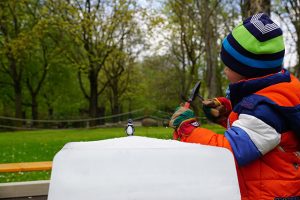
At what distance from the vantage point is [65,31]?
1239 inches

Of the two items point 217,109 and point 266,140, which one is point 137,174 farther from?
point 217,109

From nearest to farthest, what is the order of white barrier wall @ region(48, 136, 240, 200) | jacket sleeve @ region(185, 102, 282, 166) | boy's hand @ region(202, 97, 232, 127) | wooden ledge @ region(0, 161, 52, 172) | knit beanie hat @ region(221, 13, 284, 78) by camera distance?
white barrier wall @ region(48, 136, 240, 200)
jacket sleeve @ region(185, 102, 282, 166)
knit beanie hat @ region(221, 13, 284, 78)
boy's hand @ region(202, 97, 232, 127)
wooden ledge @ region(0, 161, 52, 172)

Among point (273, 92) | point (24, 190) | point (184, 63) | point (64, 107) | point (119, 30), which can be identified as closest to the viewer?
point (273, 92)

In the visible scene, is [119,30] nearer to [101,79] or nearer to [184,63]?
[184,63]

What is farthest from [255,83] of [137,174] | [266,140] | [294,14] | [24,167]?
[294,14]

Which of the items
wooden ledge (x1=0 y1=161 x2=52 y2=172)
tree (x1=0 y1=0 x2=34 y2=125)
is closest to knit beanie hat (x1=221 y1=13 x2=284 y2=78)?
wooden ledge (x1=0 y1=161 x2=52 y2=172)

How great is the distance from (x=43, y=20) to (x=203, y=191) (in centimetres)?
3034

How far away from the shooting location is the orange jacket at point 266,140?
158 centimetres

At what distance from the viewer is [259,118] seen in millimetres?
1594

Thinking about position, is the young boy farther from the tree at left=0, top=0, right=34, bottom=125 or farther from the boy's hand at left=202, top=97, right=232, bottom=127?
the tree at left=0, top=0, right=34, bottom=125

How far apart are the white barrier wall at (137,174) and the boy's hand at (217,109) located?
0.92 metres

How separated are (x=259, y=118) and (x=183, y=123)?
0.95 feet

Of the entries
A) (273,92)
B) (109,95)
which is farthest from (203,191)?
(109,95)

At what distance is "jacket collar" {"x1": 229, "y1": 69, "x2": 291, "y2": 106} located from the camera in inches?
68.7
